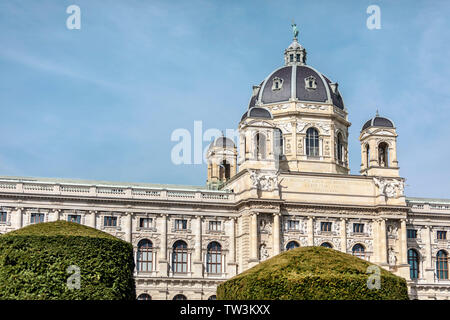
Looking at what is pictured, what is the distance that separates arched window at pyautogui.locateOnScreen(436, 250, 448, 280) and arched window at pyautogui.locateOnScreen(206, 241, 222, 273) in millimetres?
24265

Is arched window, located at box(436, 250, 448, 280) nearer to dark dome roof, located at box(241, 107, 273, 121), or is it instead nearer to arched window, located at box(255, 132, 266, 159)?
arched window, located at box(255, 132, 266, 159)

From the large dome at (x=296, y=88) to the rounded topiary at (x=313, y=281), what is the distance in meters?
47.5

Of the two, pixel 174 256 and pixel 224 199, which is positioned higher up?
pixel 224 199

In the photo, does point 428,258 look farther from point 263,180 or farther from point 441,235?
point 263,180

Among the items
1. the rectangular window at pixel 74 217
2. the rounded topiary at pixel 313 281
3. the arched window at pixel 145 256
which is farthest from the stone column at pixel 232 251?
the rounded topiary at pixel 313 281

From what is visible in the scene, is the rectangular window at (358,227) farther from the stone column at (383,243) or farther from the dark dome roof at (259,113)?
the dark dome roof at (259,113)

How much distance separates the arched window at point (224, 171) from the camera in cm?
9492

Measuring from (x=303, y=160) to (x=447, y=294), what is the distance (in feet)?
69.4

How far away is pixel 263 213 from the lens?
256 feet

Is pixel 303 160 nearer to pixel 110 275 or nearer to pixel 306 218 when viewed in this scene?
pixel 306 218

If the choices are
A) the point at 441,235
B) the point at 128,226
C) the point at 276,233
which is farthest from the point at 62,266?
the point at 441,235

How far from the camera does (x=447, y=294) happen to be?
8369 centimetres

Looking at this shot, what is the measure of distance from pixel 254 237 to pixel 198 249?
6145mm
